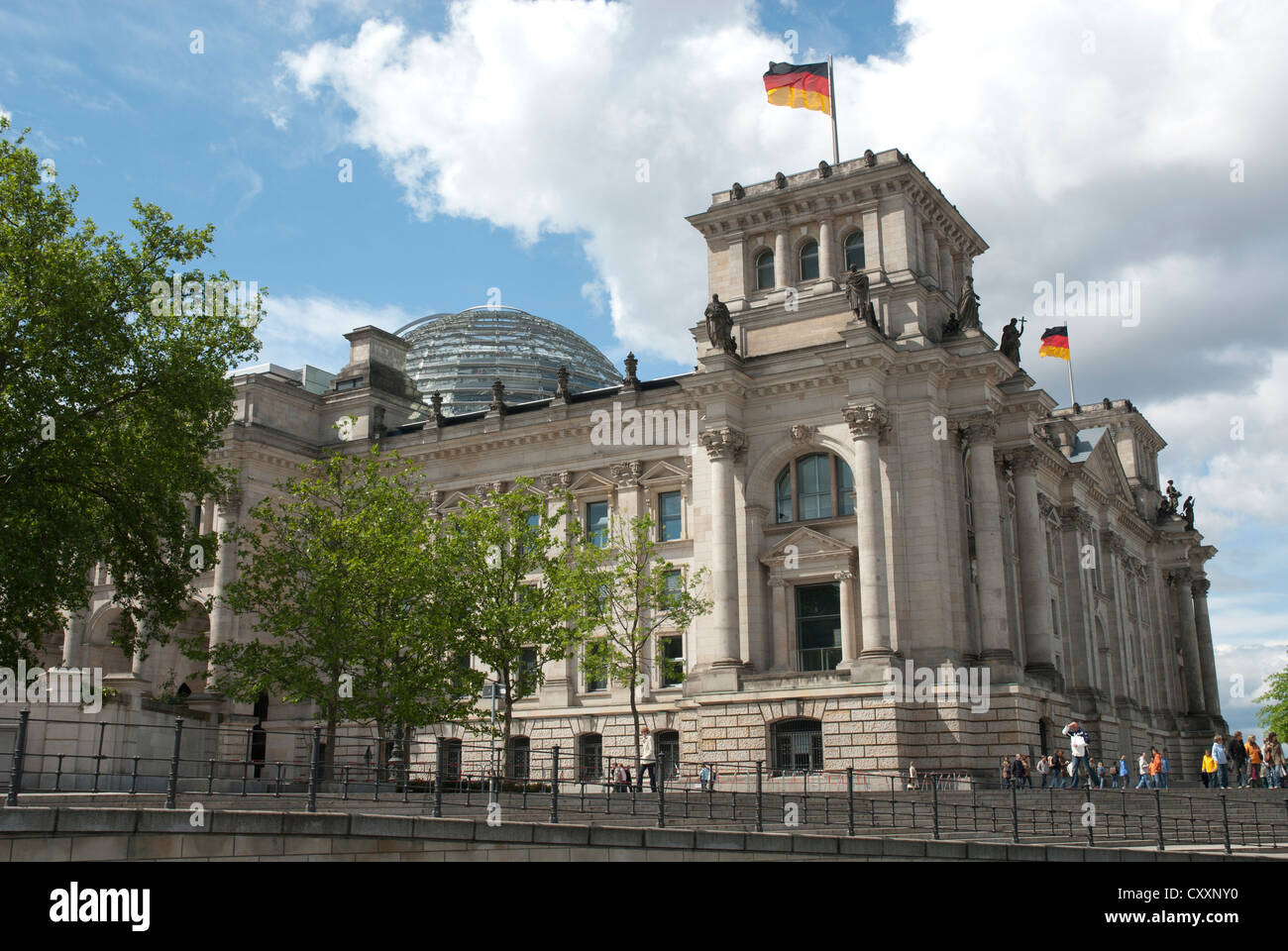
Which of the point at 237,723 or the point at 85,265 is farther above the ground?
the point at 85,265

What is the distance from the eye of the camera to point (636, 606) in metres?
45.4

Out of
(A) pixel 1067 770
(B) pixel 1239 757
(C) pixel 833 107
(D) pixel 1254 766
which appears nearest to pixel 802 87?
(C) pixel 833 107

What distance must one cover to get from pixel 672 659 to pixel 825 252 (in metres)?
17.4

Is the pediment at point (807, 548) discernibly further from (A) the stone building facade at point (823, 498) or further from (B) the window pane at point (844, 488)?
(B) the window pane at point (844, 488)

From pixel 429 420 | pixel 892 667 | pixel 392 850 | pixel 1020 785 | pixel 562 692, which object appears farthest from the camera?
pixel 429 420

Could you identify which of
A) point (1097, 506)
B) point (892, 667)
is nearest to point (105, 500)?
point (892, 667)

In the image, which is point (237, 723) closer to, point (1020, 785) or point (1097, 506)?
point (1020, 785)

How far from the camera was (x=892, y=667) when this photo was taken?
141 feet

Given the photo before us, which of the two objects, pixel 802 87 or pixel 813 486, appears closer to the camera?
pixel 813 486

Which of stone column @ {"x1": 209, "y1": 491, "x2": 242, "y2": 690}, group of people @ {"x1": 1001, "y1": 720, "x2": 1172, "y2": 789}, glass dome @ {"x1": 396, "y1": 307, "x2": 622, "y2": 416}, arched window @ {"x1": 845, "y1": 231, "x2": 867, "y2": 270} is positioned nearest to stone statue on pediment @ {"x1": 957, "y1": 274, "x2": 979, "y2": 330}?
arched window @ {"x1": 845, "y1": 231, "x2": 867, "y2": 270}

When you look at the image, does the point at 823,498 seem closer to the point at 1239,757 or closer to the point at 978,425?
the point at 978,425

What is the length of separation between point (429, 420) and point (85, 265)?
2621cm

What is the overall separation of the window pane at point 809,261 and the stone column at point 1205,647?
43.5 m

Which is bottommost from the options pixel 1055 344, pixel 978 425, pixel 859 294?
pixel 978 425
